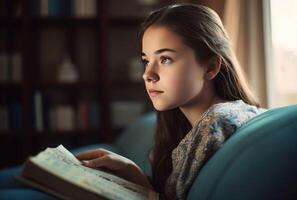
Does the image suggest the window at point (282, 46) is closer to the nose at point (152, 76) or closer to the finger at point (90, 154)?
the nose at point (152, 76)

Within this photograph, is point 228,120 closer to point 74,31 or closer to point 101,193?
point 101,193

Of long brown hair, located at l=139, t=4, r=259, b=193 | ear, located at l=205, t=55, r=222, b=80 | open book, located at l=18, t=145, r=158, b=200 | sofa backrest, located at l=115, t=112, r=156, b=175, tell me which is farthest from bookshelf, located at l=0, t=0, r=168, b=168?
open book, located at l=18, t=145, r=158, b=200

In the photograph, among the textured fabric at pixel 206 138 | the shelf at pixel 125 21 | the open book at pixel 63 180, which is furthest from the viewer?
the shelf at pixel 125 21

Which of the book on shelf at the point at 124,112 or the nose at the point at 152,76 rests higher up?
the nose at the point at 152,76

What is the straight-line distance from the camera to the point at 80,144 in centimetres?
291

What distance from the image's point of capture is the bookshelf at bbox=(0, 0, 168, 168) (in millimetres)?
2713

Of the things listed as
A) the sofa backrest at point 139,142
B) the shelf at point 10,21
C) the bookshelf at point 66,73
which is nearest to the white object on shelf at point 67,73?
the bookshelf at point 66,73

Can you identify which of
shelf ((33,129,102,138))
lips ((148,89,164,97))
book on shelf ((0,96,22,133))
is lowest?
shelf ((33,129,102,138))

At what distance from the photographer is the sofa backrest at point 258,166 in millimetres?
Result: 630

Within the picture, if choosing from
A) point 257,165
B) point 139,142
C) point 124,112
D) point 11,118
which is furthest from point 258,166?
point 11,118

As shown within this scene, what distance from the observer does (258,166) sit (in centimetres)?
63

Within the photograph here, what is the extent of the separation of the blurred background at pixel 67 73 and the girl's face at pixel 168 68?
1.99 meters

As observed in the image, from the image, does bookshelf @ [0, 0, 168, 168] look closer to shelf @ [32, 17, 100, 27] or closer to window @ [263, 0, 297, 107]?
shelf @ [32, 17, 100, 27]

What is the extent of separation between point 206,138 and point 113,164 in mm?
227
